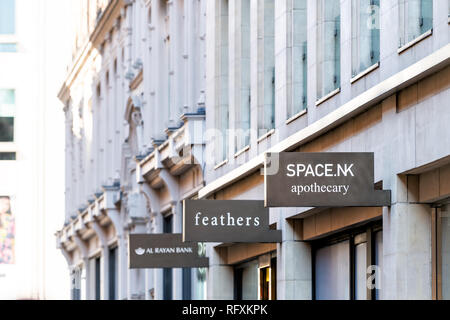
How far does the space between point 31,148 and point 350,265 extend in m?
48.8

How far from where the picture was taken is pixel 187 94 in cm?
3362

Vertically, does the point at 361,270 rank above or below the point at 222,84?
below

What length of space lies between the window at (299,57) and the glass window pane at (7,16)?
46939mm

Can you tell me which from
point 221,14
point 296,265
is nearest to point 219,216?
point 296,265

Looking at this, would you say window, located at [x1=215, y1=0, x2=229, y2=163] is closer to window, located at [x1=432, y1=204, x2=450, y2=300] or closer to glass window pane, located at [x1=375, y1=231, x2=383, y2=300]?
glass window pane, located at [x1=375, y1=231, x2=383, y2=300]

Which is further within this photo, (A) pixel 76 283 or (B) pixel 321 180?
(A) pixel 76 283

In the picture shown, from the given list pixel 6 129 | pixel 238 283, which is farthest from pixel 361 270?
pixel 6 129

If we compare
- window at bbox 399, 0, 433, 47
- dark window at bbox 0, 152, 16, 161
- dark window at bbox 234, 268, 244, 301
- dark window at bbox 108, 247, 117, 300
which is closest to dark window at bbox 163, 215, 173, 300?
dark window at bbox 234, 268, 244, 301

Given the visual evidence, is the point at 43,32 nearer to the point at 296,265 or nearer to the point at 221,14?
the point at 221,14

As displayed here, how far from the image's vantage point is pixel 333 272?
21.9m

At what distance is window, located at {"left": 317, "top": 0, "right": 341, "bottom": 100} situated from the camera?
21078 mm

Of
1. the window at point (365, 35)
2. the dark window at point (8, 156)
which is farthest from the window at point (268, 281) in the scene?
the dark window at point (8, 156)

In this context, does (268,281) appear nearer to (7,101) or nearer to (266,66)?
(266,66)
